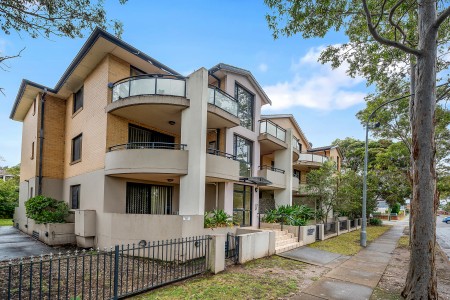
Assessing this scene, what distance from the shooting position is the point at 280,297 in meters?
7.12

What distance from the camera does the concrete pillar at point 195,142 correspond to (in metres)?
11.9

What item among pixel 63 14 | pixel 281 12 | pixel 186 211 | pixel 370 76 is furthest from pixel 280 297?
pixel 370 76

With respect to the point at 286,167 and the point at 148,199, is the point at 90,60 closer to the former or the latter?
the point at 148,199

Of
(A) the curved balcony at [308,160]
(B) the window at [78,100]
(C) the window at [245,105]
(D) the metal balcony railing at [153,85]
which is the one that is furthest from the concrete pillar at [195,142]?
(A) the curved balcony at [308,160]

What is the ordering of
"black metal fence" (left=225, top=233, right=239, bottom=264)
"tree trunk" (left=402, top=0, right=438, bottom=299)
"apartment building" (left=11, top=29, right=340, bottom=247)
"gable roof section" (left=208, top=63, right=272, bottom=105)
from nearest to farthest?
"tree trunk" (left=402, top=0, right=438, bottom=299)
"black metal fence" (left=225, top=233, right=239, bottom=264)
"apartment building" (left=11, top=29, right=340, bottom=247)
"gable roof section" (left=208, top=63, right=272, bottom=105)

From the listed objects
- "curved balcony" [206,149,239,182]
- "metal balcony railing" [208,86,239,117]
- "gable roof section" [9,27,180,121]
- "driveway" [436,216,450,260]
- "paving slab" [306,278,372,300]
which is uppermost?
"gable roof section" [9,27,180,121]

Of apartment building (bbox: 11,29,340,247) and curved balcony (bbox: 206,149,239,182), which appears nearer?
apartment building (bbox: 11,29,340,247)

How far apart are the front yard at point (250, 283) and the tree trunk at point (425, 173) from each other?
296 cm

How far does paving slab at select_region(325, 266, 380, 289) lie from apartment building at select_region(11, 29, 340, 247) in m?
5.24

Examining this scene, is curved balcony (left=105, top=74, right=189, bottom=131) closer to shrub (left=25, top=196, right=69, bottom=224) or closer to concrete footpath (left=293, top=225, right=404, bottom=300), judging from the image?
shrub (left=25, top=196, right=69, bottom=224)

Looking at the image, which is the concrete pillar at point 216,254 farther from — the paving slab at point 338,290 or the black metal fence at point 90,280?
the paving slab at point 338,290

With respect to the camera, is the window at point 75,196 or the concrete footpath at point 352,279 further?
the window at point 75,196

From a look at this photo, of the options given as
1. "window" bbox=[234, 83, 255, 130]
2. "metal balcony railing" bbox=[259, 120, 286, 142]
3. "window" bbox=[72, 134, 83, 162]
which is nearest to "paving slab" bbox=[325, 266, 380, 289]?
"window" bbox=[234, 83, 255, 130]

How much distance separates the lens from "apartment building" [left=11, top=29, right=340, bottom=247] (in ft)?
39.3
